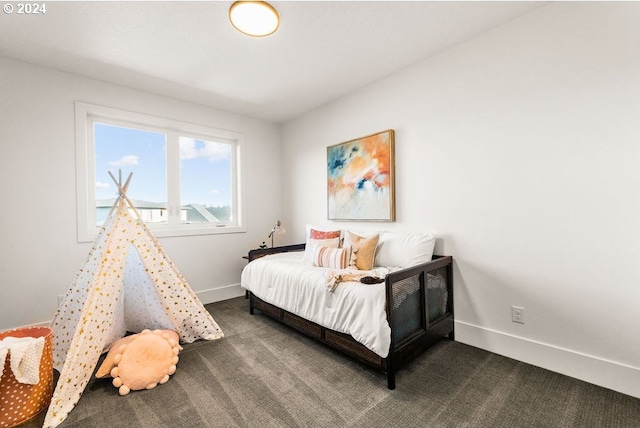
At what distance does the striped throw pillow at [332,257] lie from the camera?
2658mm

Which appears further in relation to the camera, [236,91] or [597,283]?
[236,91]

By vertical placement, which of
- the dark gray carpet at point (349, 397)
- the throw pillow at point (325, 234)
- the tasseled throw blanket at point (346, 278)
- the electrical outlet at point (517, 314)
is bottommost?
the dark gray carpet at point (349, 397)

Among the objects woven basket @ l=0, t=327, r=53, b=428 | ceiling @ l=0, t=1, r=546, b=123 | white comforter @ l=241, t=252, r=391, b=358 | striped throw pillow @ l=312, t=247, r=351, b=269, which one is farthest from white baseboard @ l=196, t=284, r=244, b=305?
ceiling @ l=0, t=1, r=546, b=123

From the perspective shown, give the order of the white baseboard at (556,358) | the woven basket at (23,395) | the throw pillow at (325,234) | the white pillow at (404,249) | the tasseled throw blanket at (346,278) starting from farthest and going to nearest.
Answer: the throw pillow at (325,234)
the white pillow at (404,249)
the tasseled throw blanket at (346,278)
the white baseboard at (556,358)
the woven basket at (23,395)

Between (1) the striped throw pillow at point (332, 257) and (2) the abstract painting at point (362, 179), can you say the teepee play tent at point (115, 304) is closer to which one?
(1) the striped throw pillow at point (332, 257)

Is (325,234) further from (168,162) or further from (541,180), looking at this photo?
(168,162)

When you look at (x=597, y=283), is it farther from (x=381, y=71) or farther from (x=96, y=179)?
(x=96, y=179)

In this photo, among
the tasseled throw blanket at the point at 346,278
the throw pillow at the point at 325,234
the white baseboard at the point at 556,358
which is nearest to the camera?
the white baseboard at the point at 556,358

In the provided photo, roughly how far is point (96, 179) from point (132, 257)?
3.74 feet

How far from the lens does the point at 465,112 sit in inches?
94.7

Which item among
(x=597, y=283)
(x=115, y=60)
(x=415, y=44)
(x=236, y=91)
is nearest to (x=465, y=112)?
(x=415, y=44)

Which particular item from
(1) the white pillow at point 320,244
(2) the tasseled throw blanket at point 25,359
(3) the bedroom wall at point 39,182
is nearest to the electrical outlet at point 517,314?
(1) the white pillow at point 320,244

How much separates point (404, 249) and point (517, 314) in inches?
37.8

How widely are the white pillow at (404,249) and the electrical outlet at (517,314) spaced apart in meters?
0.70
